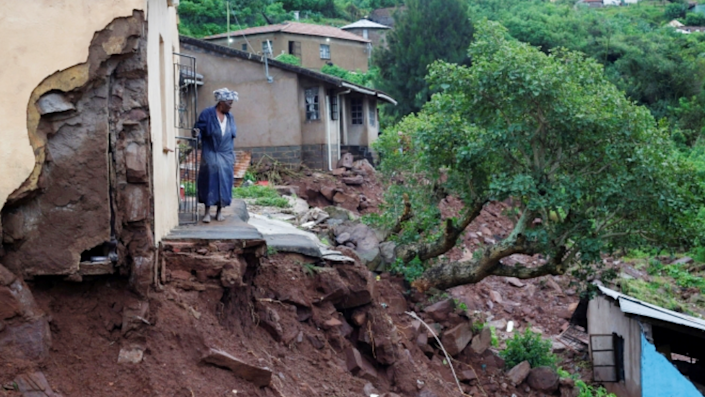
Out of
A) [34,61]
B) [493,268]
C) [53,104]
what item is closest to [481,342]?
[493,268]

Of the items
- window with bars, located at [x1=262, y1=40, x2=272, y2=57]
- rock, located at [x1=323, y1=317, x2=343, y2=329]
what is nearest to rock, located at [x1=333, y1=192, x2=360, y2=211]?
rock, located at [x1=323, y1=317, x2=343, y2=329]

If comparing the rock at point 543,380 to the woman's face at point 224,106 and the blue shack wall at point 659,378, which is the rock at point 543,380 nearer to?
the blue shack wall at point 659,378

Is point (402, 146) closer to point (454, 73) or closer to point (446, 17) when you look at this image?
point (454, 73)

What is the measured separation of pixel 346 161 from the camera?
78.3 feet

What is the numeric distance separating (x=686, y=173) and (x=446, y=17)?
1049 inches

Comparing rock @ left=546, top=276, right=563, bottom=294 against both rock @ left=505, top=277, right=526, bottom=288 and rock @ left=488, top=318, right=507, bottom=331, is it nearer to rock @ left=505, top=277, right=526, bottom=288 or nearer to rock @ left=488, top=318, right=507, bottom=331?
rock @ left=505, top=277, right=526, bottom=288

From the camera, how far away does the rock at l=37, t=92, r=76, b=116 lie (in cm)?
506

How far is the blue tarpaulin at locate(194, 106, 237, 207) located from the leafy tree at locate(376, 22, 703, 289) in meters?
4.13

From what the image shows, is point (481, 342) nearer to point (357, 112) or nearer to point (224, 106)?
point (224, 106)

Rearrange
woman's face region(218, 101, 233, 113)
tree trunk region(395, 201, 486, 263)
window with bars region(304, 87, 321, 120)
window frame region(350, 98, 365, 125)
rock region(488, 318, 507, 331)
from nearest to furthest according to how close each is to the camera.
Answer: woman's face region(218, 101, 233, 113) → tree trunk region(395, 201, 486, 263) → rock region(488, 318, 507, 331) → window with bars region(304, 87, 321, 120) → window frame region(350, 98, 365, 125)

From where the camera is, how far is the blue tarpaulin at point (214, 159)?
8086 mm

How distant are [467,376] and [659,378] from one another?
11.1ft

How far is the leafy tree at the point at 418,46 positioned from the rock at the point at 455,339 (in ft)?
75.8

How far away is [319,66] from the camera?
40875 millimetres
